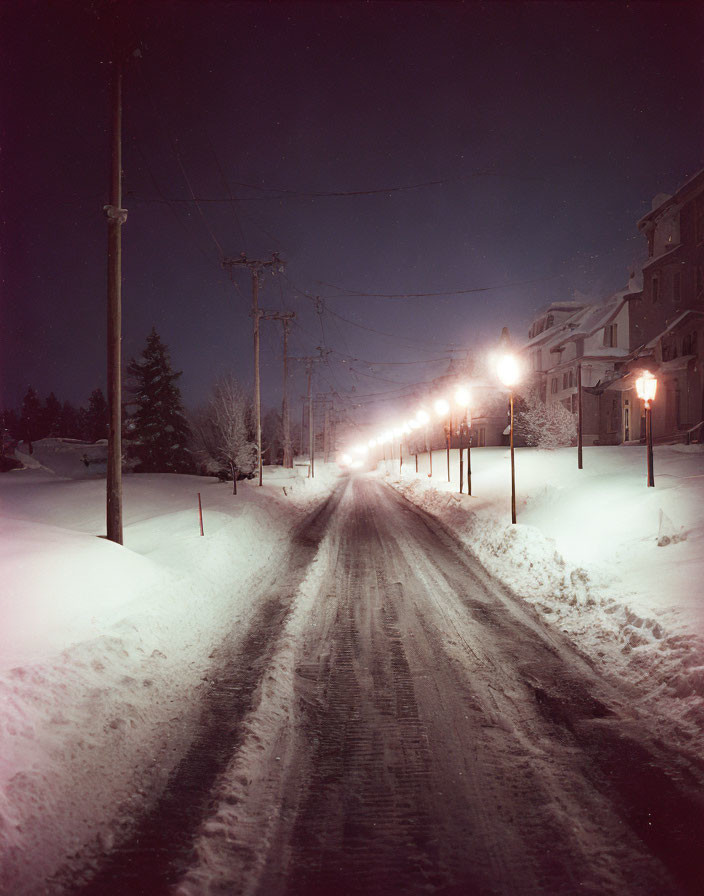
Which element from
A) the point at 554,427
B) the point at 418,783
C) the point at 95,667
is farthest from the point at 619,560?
the point at 554,427

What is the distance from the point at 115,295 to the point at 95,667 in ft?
24.2

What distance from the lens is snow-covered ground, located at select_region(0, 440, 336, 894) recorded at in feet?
11.3

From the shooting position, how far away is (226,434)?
141 ft

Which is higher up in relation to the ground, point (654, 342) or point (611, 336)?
point (611, 336)

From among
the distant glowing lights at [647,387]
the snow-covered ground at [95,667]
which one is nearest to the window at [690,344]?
the distant glowing lights at [647,387]

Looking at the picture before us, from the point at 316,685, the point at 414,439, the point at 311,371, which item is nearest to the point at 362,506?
the point at 316,685

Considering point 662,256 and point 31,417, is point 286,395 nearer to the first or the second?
point 662,256

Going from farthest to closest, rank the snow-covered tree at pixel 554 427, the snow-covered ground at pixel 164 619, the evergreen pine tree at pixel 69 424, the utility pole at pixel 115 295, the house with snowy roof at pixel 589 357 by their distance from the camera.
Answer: the evergreen pine tree at pixel 69 424 → the house with snowy roof at pixel 589 357 → the snow-covered tree at pixel 554 427 → the utility pole at pixel 115 295 → the snow-covered ground at pixel 164 619

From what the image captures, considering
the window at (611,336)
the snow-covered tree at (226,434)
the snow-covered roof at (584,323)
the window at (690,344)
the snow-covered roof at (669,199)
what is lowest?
the snow-covered tree at (226,434)

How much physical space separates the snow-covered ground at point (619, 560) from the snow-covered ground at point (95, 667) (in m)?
4.77

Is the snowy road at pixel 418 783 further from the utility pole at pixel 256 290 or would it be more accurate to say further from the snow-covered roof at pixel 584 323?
the snow-covered roof at pixel 584 323

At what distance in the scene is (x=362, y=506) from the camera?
24797 mm

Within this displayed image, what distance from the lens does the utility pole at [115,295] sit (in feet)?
32.1

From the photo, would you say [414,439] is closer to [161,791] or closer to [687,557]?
[687,557]
